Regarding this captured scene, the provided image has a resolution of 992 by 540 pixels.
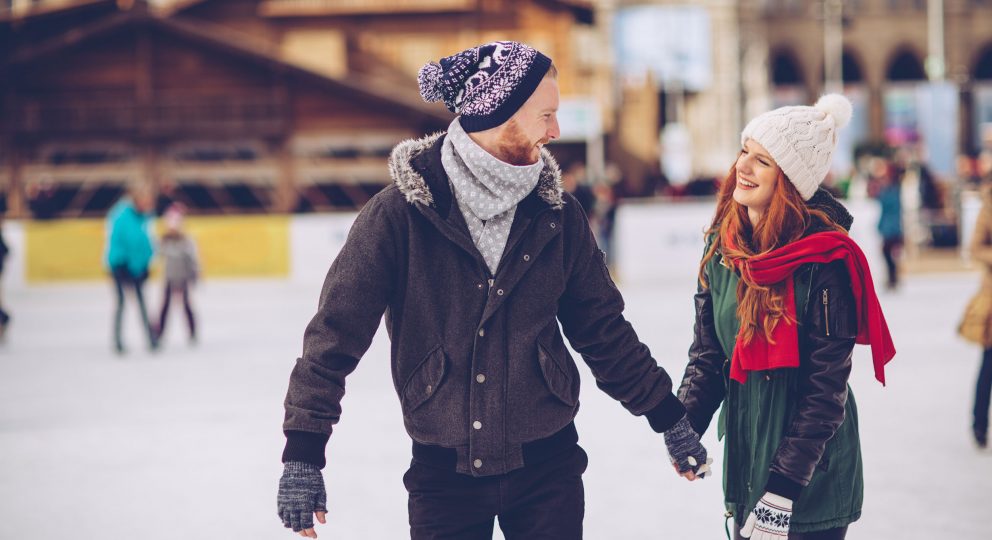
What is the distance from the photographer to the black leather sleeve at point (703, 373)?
3467 mm

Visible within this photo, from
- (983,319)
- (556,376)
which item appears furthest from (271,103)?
(556,376)

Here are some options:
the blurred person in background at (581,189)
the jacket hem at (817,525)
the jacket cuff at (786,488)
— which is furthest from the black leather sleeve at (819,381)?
the blurred person in background at (581,189)

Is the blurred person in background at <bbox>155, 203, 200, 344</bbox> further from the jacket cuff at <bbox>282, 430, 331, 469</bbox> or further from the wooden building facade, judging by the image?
the wooden building facade

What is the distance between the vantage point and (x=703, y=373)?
349 centimetres

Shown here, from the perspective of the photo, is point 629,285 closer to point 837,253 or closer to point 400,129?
point 400,129

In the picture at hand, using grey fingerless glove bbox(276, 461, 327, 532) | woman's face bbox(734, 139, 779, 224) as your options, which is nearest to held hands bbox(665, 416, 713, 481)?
woman's face bbox(734, 139, 779, 224)

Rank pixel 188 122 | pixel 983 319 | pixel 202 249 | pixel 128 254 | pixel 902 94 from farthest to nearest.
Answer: pixel 902 94
pixel 188 122
pixel 202 249
pixel 128 254
pixel 983 319

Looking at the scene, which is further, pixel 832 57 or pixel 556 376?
pixel 832 57

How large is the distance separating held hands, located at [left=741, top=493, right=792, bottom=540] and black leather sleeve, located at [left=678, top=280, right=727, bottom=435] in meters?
0.38

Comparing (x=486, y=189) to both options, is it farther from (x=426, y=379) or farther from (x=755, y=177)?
(x=755, y=177)

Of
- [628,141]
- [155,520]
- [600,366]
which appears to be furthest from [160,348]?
[628,141]

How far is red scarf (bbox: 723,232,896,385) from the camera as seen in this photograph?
317 centimetres

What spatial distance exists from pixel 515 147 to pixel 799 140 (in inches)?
31.2

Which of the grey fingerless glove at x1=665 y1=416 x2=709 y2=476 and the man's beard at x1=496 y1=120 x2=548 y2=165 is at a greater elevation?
the man's beard at x1=496 y1=120 x2=548 y2=165
